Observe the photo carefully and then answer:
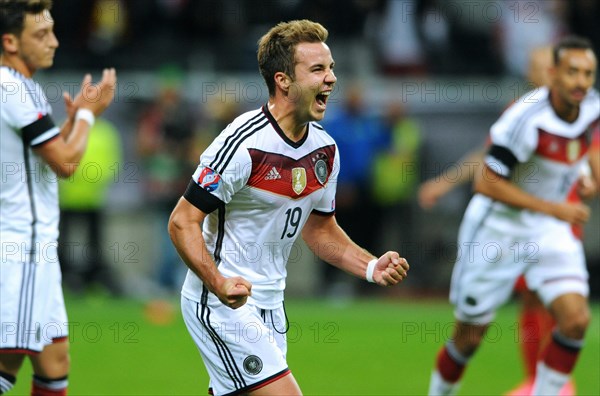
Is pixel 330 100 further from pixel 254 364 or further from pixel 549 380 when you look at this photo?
pixel 254 364

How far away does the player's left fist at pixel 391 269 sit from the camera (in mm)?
5367

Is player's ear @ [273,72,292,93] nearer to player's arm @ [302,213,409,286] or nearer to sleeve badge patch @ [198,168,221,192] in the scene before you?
sleeve badge patch @ [198,168,221,192]

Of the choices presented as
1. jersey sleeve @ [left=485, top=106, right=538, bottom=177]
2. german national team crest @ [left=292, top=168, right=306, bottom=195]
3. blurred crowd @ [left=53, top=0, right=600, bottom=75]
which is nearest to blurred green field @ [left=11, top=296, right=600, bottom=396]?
jersey sleeve @ [left=485, top=106, right=538, bottom=177]

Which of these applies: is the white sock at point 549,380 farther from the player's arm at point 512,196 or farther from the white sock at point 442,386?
the player's arm at point 512,196

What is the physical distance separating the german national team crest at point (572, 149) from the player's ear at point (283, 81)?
298 centimetres

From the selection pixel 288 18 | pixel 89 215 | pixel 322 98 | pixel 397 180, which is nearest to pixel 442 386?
pixel 322 98

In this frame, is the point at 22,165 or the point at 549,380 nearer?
the point at 22,165

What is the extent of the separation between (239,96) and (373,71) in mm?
2363

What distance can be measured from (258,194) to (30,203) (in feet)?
4.60

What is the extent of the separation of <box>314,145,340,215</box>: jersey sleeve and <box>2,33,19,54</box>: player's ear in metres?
1.86

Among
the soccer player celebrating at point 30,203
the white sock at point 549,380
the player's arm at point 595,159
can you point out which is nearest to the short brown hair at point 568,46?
the player's arm at point 595,159

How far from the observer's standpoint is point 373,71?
1691cm

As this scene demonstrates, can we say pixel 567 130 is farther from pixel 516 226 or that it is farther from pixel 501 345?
pixel 501 345

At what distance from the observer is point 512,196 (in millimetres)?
7750
